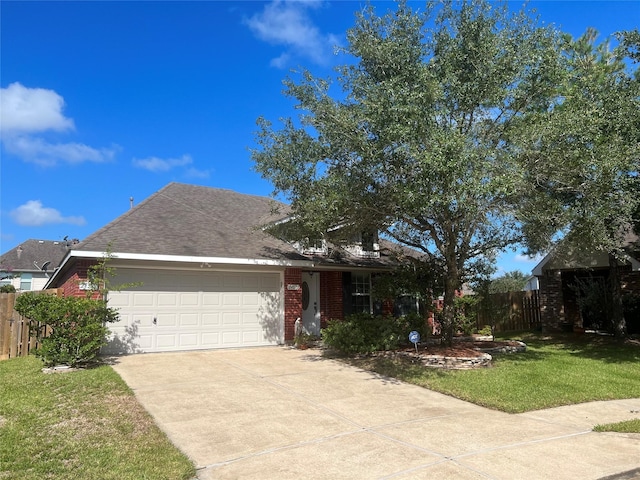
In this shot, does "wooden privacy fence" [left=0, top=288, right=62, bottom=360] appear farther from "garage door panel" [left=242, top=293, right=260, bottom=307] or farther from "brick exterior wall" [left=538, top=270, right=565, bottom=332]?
"brick exterior wall" [left=538, top=270, right=565, bottom=332]

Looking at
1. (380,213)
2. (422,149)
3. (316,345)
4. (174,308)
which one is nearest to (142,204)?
(174,308)

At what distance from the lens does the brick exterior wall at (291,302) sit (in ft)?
48.5

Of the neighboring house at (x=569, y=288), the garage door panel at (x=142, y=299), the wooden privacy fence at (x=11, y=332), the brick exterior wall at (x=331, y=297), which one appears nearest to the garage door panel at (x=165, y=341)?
the garage door panel at (x=142, y=299)

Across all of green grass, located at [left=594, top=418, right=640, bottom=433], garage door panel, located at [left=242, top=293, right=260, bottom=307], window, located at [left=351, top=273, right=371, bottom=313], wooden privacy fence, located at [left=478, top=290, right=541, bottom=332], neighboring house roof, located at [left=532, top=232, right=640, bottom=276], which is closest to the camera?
green grass, located at [left=594, top=418, right=640, bottom=433]

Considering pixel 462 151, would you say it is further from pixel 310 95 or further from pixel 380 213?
pixel 310 95

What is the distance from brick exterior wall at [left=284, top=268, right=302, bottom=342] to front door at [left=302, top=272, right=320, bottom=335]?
1.24 m

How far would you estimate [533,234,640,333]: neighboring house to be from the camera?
17.1m

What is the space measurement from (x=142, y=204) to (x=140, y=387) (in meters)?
7.95

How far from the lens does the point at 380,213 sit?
10523 millimetres

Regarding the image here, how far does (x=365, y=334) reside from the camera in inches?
488

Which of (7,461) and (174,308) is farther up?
(174,308)

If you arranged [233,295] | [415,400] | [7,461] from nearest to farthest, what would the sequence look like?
[7,461]
[415,400]
[233,295]

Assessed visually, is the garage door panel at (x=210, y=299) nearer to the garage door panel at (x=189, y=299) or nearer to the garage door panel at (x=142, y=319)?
the garage door panel at (x=189, y=299)

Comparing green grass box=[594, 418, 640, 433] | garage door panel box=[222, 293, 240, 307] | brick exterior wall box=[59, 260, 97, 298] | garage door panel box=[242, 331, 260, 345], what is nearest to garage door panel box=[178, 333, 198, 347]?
garage door panel box=[222, 293, 240, 307]
